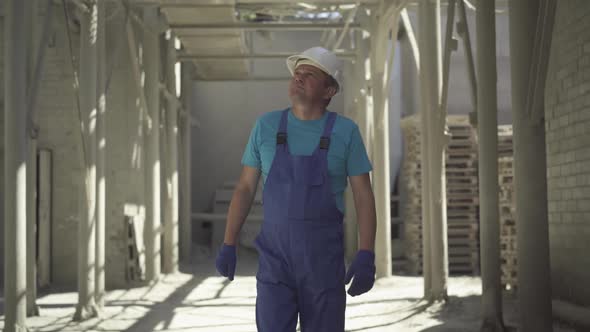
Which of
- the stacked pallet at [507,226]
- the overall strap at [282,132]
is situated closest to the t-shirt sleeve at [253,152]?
the overall strap at [282,132]

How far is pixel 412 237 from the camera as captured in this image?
47.7 feet

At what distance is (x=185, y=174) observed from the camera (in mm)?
17938

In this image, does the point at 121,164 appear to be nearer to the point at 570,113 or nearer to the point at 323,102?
the point at 570,113

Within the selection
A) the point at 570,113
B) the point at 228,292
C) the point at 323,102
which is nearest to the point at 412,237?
the point at 228,292

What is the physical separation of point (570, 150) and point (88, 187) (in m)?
5.58

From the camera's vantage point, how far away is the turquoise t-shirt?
3688 millimetres

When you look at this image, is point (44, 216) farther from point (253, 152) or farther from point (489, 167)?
point (253, 152)

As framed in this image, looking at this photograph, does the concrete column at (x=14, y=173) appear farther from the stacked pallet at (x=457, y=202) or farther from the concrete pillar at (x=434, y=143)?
the stacked pallet at (x=457, y=202)

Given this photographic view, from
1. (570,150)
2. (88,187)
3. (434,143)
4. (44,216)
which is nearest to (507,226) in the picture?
(434,143)

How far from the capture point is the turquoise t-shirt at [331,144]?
12.1ft

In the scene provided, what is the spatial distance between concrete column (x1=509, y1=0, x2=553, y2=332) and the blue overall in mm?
3267

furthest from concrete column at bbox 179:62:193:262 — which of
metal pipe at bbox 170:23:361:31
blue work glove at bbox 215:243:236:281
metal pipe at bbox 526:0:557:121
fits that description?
blue work glove at bbox 215:243:236:281

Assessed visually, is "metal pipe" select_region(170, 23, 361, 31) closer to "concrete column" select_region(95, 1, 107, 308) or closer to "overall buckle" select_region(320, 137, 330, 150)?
"concrete column" select_region(95, 1, 107, 308)

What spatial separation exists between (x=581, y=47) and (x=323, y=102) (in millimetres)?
5292
